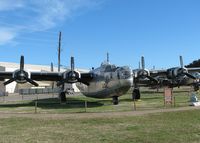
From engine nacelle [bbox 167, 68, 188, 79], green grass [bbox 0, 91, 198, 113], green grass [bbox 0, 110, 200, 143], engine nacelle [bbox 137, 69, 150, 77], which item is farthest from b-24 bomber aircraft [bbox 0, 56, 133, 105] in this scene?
engine nacelle [bbox 167, 68, 188, 79]

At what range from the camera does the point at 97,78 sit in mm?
32094

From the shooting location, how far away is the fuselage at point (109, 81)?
2767 centimetres

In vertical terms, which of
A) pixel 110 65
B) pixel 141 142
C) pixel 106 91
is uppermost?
pixel 110 65

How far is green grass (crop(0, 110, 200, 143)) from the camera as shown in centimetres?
1242

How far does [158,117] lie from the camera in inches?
746

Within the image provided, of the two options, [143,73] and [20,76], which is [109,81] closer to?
[20,76]

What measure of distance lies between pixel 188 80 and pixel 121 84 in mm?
30359

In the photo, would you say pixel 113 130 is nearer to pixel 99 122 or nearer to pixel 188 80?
pixel 99 122

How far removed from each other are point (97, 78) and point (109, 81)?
2.93m

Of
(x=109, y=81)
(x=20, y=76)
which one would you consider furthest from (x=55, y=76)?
(x=109, y=81)

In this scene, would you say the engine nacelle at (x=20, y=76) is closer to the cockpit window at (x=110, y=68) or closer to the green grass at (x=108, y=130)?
the cockpit window at (x=110, y=68)

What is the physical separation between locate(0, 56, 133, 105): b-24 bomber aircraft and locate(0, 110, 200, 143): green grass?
900cm

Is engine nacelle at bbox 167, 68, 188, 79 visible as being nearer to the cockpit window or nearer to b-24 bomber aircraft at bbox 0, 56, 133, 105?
b-24 bomber aircraft at bbox 0, 56, 133, 105

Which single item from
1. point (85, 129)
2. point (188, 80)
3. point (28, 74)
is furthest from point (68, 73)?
point (188, 80)
